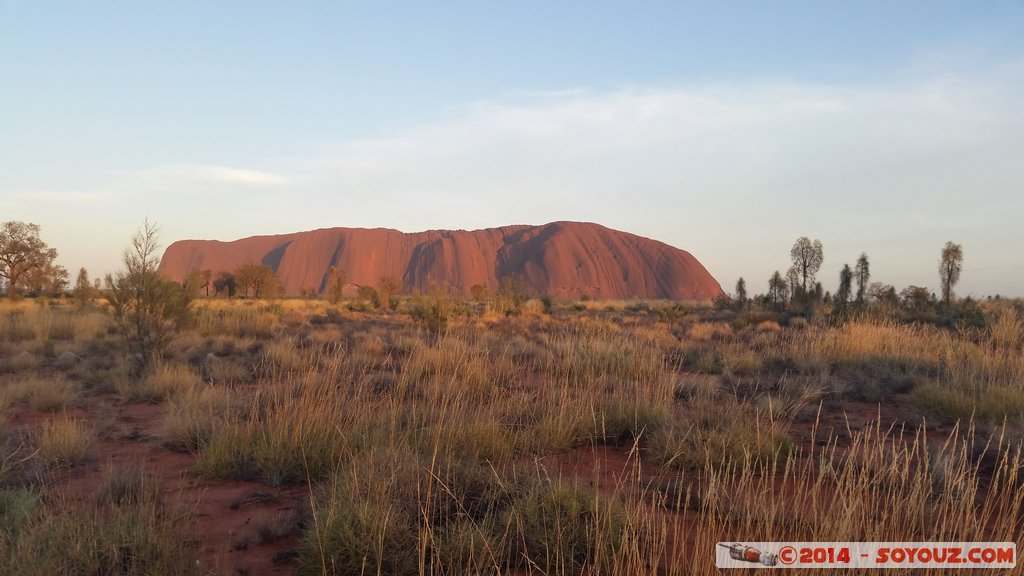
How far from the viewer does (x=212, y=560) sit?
2977mm

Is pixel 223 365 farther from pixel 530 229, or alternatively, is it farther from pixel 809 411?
pixel 530 229

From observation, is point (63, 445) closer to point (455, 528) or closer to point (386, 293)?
point (455, 528)

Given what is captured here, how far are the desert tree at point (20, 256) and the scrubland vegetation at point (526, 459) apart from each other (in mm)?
30442

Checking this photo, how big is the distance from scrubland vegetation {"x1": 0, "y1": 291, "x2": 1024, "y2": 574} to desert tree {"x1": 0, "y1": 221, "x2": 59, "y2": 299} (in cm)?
3044

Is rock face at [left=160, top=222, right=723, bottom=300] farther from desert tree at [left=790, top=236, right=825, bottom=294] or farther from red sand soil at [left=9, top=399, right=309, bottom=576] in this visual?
red sand soil at [left=9, top=399, right=309, bottom=576]

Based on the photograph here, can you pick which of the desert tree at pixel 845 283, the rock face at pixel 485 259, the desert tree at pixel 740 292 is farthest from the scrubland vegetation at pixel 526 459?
the rock face at pixel 485 259

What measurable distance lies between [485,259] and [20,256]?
84.5 m

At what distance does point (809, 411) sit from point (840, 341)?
5.04 meters

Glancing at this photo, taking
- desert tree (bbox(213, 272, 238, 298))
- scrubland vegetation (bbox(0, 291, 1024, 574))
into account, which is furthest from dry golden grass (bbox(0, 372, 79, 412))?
desert tree (bbox(213, 272, 238, 298))

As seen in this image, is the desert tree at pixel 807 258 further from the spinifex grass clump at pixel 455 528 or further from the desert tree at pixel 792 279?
the spinifex grass clump at pixel 455 528

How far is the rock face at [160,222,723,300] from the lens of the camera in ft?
339

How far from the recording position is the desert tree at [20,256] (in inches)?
1300

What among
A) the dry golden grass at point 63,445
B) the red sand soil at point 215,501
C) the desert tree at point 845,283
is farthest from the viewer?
the desert tree at point 845,283

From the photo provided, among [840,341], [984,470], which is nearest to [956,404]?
[984,470]
